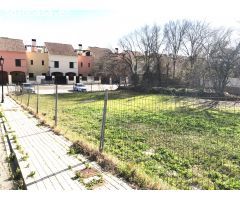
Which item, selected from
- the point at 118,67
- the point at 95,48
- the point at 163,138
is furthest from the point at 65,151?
the point at 95,48

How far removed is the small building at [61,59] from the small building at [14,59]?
5226mm

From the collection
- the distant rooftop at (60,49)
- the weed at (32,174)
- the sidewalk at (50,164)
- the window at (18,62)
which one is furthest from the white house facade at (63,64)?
the weed at (32,174)

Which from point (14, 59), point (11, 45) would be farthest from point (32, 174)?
point (11, 45)

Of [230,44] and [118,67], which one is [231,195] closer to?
[230,44]

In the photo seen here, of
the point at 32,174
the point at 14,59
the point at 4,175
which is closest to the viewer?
the point at 32,174

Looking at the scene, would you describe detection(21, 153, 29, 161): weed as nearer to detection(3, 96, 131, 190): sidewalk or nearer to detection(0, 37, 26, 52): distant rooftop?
detection(3, 96, 131, 190): sidewalk

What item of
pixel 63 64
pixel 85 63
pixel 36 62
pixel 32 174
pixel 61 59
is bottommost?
pixel 32 174

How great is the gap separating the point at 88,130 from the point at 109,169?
486 centimetres

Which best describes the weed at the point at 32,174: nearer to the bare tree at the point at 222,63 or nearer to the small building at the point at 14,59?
the bare tree at the point at 222,63

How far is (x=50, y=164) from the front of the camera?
615 cm

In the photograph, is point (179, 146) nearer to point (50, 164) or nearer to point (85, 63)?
point (50, 164)

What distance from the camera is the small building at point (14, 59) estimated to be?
4794 cm

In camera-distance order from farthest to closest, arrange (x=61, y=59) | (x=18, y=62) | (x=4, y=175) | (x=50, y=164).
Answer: (x=61, y=59)
(x=18, y=62)
(x=50, y=164)
(x=4, y=175)

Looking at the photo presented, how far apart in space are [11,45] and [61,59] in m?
9.47
